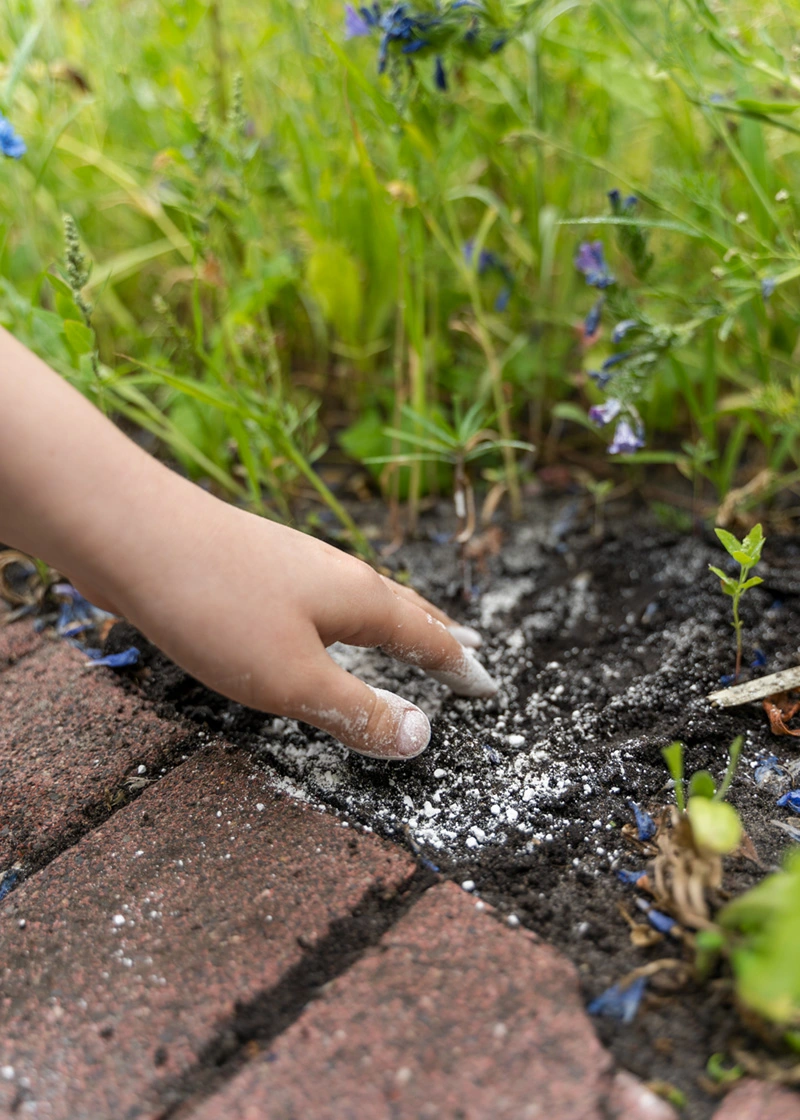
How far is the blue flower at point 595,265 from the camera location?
4.83 feet

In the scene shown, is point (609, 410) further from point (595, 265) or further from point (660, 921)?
point (660, 921)

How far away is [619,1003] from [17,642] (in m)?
1.15

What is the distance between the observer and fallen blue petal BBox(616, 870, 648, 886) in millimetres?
975

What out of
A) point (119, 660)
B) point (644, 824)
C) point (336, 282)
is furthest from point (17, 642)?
point (644, 824)

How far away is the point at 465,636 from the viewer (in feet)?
4.51

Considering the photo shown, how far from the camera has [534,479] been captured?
76.4 inches

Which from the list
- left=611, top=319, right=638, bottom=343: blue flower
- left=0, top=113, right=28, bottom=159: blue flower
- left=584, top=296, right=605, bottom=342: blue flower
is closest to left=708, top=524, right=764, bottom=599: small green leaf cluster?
left=611, top=319, right=638, bottom=343: blue flower

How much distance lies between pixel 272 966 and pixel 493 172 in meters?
1.70

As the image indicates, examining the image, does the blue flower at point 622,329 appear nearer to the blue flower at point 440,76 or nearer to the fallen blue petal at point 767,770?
the blue flower at point 440,76

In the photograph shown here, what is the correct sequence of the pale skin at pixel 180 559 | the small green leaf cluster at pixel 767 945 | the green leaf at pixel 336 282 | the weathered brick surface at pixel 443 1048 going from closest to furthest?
the small green leaf cluster at pixel 767 945 < the weathered brick surface at pixel 443 1048 < the pale skin at pixel 180 559 < the green leaf at pixel 336 282

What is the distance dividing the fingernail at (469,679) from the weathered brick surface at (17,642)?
0.73m

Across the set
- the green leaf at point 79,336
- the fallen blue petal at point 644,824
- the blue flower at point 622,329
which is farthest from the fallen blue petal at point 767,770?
the green leaf at point 79,336

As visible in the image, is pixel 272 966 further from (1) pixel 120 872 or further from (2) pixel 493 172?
(2) pixel 493 172

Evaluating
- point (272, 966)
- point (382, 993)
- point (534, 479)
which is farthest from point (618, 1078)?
point (534, 479)
